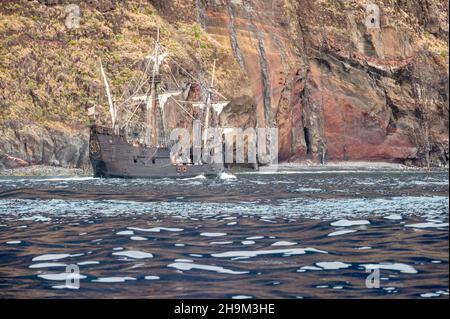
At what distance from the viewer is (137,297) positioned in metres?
13.8

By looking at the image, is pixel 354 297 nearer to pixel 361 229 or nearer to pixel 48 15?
pixel 361 229

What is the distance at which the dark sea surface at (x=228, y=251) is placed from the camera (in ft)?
47.9

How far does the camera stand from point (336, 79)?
457ft

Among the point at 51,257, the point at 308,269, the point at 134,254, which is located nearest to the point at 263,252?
the point at 308,269

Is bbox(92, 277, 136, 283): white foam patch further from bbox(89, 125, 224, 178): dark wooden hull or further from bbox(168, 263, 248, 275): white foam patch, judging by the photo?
bbox(89, 125, 224, 178): dark wooden hull

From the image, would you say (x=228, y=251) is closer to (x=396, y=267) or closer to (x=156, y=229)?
(x=396, y=267)

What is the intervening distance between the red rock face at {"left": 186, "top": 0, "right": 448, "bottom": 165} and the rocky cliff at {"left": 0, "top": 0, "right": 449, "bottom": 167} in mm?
209

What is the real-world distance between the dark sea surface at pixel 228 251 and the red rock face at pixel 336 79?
102332mm

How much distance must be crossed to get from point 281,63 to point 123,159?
6060 cm

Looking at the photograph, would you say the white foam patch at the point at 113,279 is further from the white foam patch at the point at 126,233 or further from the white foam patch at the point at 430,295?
the white foam patch at the point at 126,233

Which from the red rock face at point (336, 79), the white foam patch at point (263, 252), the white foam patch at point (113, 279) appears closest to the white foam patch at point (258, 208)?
the white foam patch at point (263, 252)
